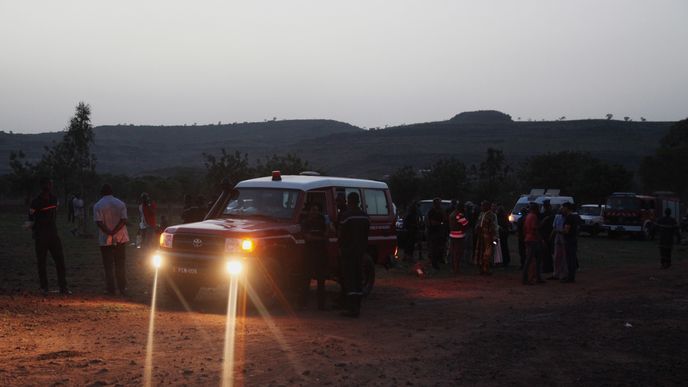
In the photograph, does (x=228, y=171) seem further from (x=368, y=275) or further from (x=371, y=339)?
(x=371, y=339)

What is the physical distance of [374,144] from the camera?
136 m

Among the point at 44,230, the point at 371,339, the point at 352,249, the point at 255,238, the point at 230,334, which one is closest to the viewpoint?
the point at 230,334

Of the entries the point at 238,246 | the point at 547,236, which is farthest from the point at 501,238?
the point at 238,246

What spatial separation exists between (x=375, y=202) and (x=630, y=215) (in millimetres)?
28492

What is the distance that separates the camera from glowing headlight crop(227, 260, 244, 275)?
11.7 m

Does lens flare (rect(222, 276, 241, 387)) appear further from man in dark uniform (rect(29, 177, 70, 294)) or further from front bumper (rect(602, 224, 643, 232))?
front bumper (rect(602, 224, 643, 232))

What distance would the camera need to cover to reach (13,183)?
6172 cm

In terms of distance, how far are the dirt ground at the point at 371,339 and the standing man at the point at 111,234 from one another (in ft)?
1.61

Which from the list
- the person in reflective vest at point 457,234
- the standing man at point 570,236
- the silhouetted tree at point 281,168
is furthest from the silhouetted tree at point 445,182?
the standing man at point 570,236

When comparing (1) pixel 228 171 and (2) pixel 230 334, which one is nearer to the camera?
A: (2) pixel 230 334

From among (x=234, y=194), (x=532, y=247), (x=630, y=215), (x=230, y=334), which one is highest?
(x=234, y=194)

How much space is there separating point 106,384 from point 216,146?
520 feet

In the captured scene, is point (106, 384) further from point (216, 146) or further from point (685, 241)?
point (216, 146)

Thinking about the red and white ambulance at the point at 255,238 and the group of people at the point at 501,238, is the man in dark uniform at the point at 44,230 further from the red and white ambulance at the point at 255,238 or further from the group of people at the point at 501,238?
the group of people at the point at 501,238
